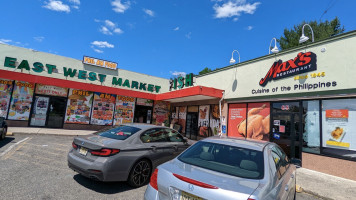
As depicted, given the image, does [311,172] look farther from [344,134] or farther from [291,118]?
[291,118]

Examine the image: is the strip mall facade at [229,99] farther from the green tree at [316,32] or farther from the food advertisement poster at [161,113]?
the green tree at [316,32]

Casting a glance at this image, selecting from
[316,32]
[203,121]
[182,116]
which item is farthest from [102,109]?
[316,32]

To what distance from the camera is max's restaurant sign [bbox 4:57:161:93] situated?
14.4m

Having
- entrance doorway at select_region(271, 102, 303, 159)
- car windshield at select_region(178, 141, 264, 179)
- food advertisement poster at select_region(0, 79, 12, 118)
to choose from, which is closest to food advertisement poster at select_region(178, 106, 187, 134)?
entrance doorway at select_region(271, 102, 303, 159)

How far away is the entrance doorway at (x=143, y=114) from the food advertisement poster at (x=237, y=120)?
9133 mm

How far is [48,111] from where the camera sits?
15.1 metres

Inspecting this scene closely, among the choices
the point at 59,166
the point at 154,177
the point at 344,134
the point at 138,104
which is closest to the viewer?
the point at 154,177

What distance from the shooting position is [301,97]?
872 cm

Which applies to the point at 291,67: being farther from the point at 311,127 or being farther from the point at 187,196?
the point at 187,196

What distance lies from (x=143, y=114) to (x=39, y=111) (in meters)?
8.57

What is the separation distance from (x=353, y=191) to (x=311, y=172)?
1864 millimetres

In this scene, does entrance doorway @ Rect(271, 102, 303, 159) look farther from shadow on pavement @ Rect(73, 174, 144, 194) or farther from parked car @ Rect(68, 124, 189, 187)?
shadow on pavement @ Rect(73, 174, 144, 194)

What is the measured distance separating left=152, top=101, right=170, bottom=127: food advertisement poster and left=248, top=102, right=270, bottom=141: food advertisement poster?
384 inches

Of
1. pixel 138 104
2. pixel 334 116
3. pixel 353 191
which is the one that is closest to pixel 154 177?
pixel 353 191
